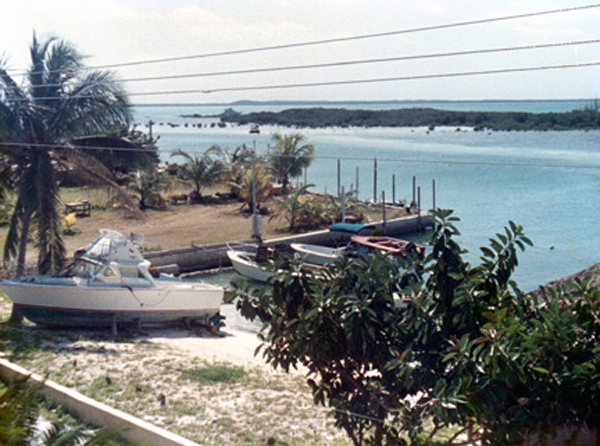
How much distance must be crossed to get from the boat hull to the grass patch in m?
4.81

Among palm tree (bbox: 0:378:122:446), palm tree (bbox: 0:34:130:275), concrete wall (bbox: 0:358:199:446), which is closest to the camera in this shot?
palm tree (bbox: 0:378:122:446)

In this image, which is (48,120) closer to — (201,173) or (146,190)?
(146,190)

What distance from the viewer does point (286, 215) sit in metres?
37.7

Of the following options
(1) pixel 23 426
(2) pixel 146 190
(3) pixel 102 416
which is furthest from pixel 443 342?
(2) pixel 146 190

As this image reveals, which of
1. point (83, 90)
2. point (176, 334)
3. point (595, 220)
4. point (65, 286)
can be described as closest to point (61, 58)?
point (83, 90)

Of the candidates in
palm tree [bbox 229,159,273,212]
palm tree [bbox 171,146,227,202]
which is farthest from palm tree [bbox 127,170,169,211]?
palm tree [bbox 229,159,273,212]

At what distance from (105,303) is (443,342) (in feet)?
40.9

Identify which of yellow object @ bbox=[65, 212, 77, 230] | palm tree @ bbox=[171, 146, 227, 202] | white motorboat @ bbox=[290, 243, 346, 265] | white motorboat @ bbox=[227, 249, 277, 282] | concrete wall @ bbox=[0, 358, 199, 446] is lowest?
white motorboat @ bbox=[227, 249, 277, 282]

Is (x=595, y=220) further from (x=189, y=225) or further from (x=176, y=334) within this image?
(x=176, y=334)

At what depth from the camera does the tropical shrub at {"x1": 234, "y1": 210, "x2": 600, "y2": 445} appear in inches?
278

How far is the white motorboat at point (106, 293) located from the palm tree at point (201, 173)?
22367 millimetres

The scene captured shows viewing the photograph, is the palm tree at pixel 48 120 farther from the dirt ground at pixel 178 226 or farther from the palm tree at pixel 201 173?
the palm tree at pixel 201 173

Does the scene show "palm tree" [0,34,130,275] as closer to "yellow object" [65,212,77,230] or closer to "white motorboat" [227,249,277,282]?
"white motorboat" [227,249,277,282]

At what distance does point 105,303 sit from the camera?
61.2ft
